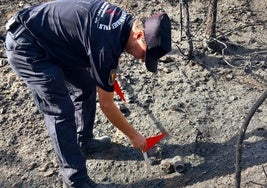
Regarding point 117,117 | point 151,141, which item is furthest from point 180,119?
point 117,117

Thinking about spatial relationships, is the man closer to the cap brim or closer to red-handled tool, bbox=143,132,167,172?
the cap brim

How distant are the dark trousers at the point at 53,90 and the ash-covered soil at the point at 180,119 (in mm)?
401

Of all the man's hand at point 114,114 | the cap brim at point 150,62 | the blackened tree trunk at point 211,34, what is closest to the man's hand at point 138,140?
the man's hand at point 114,114

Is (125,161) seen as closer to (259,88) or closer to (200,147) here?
(200,147)

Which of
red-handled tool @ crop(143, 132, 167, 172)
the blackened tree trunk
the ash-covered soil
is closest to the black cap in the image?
red-handled tool @ crop(143, 132, 167, 172)

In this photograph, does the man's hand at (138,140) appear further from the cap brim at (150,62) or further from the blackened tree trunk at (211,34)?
the blackened tree trunk at (211,34)

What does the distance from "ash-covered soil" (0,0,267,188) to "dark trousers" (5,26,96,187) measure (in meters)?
0.40

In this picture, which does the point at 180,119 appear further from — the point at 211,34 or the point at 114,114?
the point at 114,114

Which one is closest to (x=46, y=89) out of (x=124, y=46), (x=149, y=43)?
(x=124, y=46)

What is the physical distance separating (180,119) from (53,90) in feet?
4.18

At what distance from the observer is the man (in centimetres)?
260

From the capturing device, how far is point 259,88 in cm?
406

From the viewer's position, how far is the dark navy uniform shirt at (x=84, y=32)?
2623mm

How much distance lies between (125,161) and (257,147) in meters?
0.99
